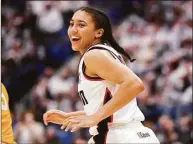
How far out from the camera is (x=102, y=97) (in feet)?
14.6

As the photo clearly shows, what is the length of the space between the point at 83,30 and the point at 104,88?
1.83ft

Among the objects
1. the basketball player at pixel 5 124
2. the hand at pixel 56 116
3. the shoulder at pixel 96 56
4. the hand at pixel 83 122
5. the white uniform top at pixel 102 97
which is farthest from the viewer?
the basketball player at pixel 5 124

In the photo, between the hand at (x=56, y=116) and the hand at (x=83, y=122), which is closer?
the hand at (x=83, y=122)

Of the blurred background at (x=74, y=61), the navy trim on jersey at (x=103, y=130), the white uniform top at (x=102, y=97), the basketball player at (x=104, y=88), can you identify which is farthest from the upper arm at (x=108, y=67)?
the blurred background at (x=74, y=61)

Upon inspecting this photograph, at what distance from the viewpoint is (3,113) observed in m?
5.31

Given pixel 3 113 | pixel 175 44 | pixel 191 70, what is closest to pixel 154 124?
pixel 191 70

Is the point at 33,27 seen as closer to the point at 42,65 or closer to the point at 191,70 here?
the point at 42,65

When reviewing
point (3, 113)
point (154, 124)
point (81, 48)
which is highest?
point (81, 48)

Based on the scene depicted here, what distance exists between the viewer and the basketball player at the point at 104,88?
13.6 feet

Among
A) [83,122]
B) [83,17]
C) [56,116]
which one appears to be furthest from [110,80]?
[56,116]

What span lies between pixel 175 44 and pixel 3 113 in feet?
28.6

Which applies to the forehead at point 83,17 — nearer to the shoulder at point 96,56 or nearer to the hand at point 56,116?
the shoulder at point 96,56

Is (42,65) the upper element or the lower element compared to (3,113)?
lower

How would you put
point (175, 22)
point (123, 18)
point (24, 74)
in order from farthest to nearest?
1. point (123, 18)
2. point (175, 22)
3. point (24, 74)
